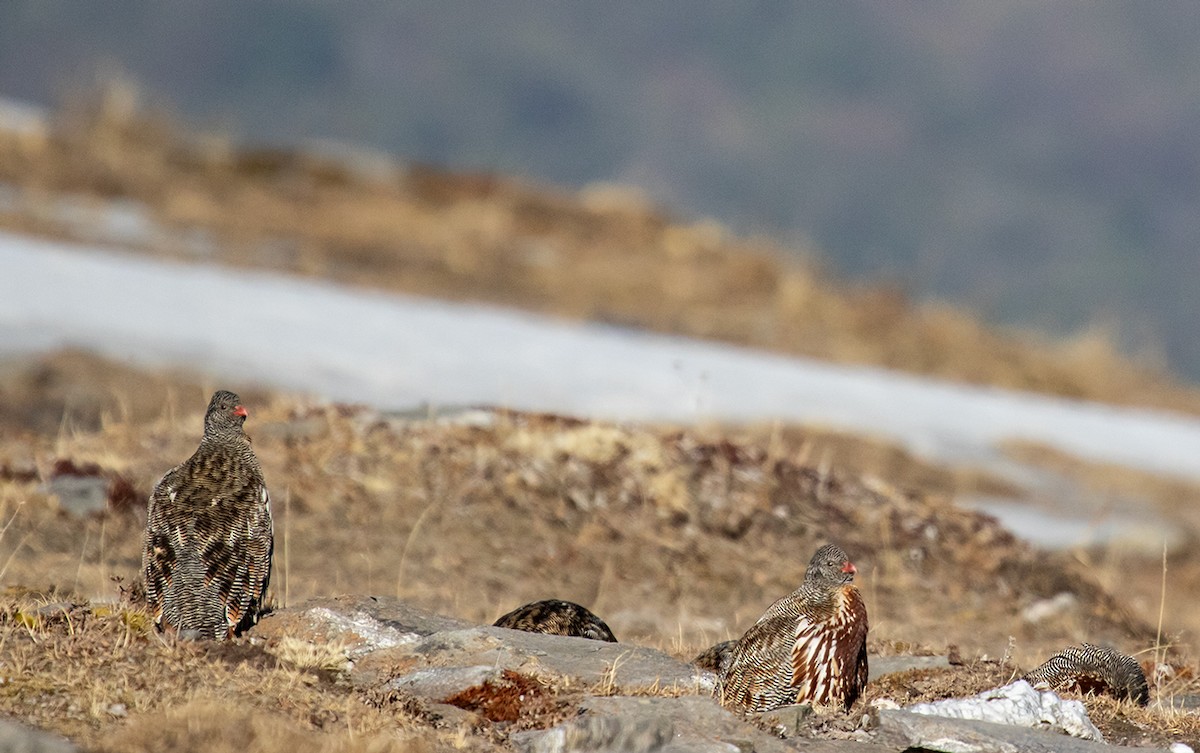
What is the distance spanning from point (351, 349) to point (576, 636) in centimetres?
1084

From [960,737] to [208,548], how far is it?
3250mm

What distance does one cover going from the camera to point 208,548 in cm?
696

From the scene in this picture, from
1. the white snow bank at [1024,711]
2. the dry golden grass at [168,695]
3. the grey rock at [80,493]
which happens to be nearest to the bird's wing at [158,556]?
the dry golden grass at [168,695]

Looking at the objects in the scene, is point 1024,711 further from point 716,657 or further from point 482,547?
point 482,547

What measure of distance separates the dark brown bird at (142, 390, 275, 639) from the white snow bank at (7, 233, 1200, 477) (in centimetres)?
741

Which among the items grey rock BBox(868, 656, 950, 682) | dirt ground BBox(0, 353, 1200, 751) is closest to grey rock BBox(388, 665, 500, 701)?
grey rock BBox(868, 656, 950, 682)

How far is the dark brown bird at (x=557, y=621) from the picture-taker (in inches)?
311

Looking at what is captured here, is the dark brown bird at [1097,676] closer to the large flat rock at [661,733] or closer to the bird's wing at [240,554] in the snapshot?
the large flat rock at [661,733]

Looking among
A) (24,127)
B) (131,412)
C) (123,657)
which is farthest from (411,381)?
(24,127)

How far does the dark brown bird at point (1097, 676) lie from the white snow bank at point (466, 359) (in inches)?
313

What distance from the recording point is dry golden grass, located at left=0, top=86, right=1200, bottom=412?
83.9 feet

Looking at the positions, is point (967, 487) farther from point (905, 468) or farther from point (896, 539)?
point (896, 539)

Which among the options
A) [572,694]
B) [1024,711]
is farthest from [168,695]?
[1024,711]

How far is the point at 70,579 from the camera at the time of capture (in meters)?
9.58
